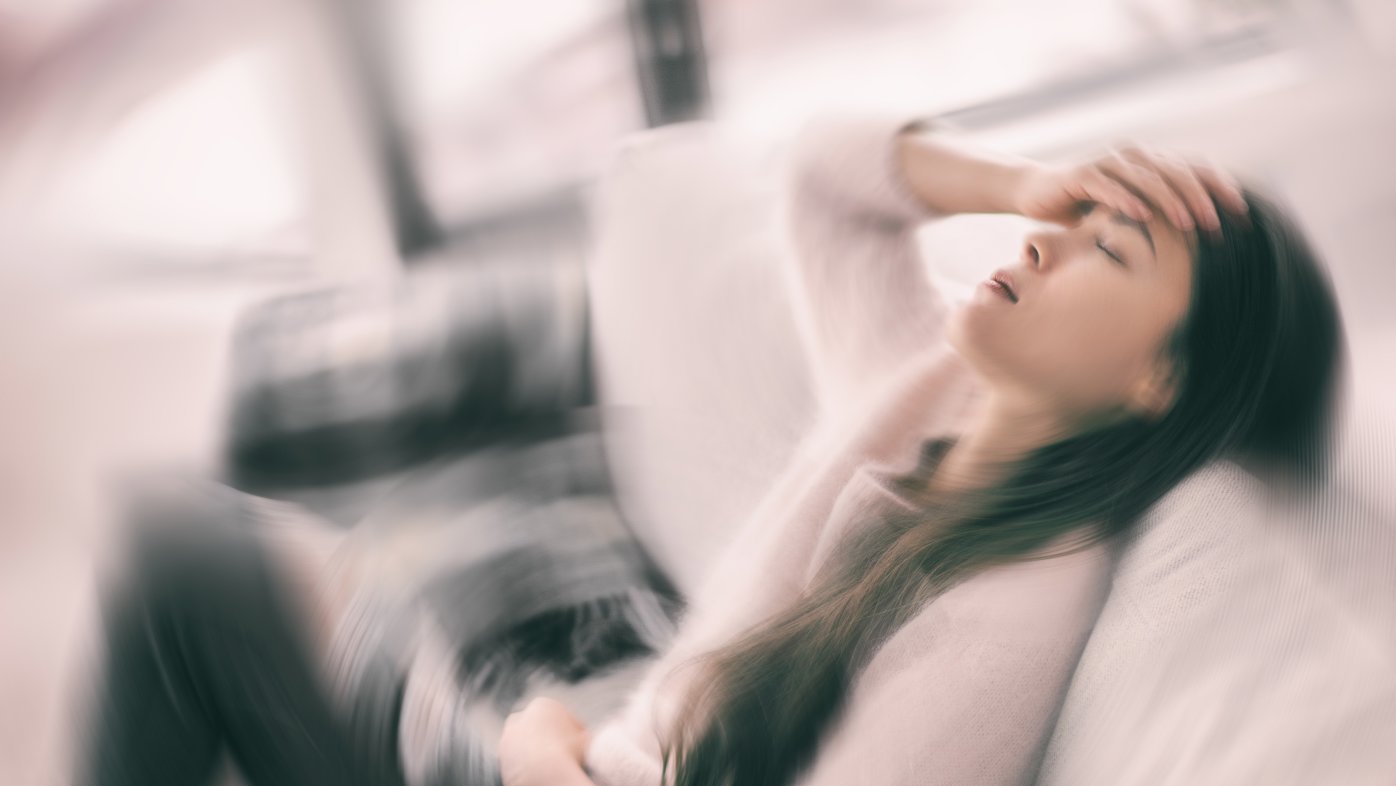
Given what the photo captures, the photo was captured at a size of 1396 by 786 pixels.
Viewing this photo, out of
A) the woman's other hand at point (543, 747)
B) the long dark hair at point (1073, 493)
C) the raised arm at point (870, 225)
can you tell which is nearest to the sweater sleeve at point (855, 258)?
the raised arm at point (870, 225)

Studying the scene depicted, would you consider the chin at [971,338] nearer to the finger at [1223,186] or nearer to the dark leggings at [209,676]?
the finger at [1223,186]

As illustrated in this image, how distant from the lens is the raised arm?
613 millimetres

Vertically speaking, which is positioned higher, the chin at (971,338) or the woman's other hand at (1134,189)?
the woman's other hand at (1134,189)

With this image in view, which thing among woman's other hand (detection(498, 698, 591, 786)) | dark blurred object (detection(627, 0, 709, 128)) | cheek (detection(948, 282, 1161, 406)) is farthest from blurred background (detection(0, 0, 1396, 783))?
woman's other hand (detection(498, 698, 591, 786))

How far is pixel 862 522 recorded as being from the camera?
0.59 metres

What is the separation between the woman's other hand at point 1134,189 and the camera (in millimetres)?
564

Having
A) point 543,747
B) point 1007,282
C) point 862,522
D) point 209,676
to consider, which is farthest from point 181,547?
point 1007,282

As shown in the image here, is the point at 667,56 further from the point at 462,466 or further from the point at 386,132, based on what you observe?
the point at 462,466

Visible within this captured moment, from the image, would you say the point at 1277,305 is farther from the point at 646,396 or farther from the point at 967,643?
the point at 646,396

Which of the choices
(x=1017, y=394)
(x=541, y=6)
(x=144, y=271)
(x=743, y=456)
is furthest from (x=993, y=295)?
(x=144, y=271)

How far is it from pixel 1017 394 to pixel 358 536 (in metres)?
0.42

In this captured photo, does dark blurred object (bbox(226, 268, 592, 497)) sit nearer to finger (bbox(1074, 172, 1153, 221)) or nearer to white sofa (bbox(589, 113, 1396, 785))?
white sofa (bbox(589, 113, 1396, 785))

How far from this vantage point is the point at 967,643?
1.77 feet

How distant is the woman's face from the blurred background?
8 cm
